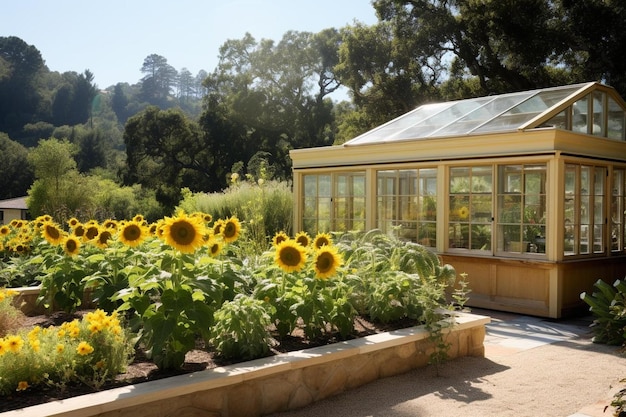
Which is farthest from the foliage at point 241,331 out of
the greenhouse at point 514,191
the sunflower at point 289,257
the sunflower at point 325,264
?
the greenhouse at point 514,191

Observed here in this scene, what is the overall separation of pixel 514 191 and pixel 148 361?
5025 millimetres

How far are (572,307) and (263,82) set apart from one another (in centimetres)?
2276

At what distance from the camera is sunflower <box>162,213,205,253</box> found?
3.05 metres

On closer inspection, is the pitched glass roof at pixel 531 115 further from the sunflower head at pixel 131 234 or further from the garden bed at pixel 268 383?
the sunflower head at pixel 131 234

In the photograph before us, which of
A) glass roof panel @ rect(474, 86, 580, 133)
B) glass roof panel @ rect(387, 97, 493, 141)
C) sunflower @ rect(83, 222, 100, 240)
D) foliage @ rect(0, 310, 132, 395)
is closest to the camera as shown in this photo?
foliage @ rect(0, 310, 132, 395)

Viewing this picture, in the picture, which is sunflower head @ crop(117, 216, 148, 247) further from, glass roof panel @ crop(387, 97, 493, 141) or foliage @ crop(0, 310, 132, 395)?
glass roof panel @ crop(387, 97, 493, 141)

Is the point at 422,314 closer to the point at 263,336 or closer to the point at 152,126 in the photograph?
the point at 263,336

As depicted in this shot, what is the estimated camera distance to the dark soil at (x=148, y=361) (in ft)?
8.91

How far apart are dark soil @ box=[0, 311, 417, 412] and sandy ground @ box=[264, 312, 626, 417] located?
41cm

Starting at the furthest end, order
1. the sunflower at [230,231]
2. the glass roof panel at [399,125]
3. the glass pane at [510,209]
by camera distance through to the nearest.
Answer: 1. the glass roof panel at [399,125]
2. the glass pane at [510,209]
3. the sunflower at [230,231]

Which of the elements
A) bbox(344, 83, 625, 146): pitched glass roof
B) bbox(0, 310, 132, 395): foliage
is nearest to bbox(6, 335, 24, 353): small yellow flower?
bbox(0, 310, 132, 395): foliage

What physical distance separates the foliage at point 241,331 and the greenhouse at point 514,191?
3.79 m

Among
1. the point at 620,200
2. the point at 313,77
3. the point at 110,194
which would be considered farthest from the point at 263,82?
the point at 620,200

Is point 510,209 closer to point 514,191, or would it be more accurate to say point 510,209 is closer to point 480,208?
point 514,191
